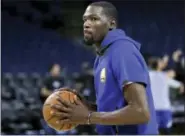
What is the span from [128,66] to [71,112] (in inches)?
16.1

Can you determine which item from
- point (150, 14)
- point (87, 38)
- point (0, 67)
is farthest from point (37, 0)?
point (87, 38)

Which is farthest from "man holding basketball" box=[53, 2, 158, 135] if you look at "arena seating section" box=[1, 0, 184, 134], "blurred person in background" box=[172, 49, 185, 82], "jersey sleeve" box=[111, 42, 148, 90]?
"arena seating section" box=[1, 0, 184, 134]

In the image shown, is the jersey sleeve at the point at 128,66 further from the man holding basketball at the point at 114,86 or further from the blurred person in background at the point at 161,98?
the blurred person in background at the point at 161,98

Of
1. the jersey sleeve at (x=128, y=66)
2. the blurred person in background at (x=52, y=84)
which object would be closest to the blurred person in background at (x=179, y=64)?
the blurred person in background at (x=52, y=84)

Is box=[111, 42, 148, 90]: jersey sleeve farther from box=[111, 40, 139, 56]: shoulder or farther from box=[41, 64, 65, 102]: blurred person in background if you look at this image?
box=[41, 64, 65, 102]: blurred person in background

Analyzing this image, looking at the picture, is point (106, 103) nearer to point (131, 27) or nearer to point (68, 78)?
point (68, 78)

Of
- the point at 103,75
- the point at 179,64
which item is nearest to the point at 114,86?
the point at 103,75

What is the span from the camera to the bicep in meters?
2.56

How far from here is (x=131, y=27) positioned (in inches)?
526

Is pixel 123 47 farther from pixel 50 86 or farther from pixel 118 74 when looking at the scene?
pixel 50 86

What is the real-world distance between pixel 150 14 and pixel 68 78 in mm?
3370

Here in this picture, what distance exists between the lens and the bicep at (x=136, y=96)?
101 inches

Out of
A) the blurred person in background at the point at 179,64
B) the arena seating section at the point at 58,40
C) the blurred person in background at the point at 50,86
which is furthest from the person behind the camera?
the arena seating section at the point at 58,40

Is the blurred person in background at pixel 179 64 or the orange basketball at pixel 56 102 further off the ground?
the orange basketball at pixel 56 102
